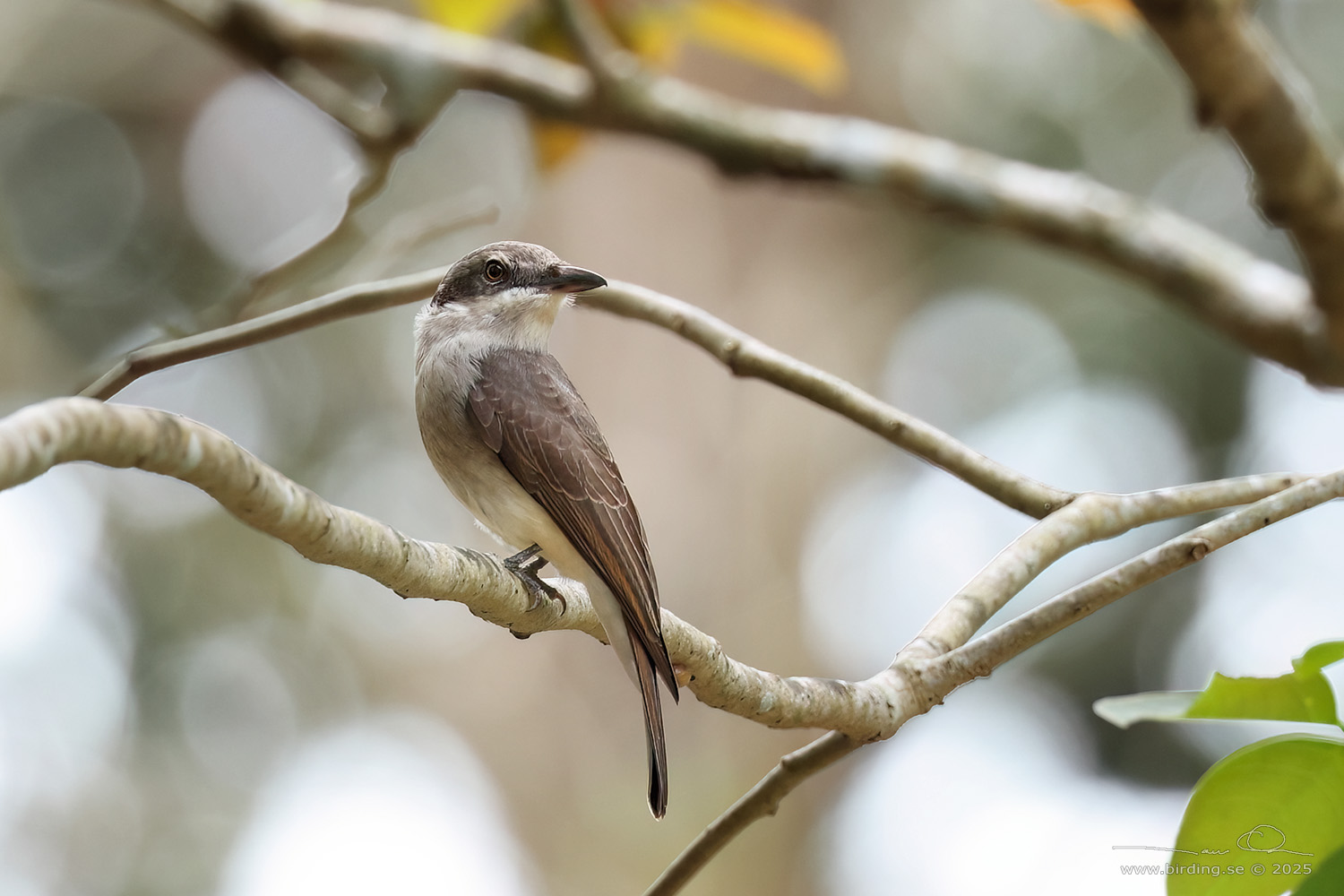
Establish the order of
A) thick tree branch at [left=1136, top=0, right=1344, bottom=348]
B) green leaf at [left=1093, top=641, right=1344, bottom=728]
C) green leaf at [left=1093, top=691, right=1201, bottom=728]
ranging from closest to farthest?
green leaf at [left=1093, top=641, right=1344, bottom=728] → green leaf at [left=1093, top=691, right=1201, bottom=728] → thick tree branch at [left=1136, top=0, right=1344, bottom=348]

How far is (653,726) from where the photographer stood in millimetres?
2879

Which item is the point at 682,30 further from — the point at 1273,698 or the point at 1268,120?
the point at 1273,698

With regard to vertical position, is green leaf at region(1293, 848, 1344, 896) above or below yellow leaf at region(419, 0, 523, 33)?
below

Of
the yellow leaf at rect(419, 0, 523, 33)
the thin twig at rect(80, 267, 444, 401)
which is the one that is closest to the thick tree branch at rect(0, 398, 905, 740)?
the thin twig at rect(80, 267, 444, 401)

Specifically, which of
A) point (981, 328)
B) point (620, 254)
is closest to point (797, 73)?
point (620, 254)

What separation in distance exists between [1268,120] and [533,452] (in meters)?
2.65

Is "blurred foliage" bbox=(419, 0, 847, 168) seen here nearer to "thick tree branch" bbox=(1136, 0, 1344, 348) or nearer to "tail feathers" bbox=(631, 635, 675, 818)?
"thick tree branch" bbox=(1136, 0, 1344, 348)

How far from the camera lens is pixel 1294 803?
5.29ft

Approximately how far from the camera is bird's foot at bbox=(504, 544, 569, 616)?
Result: 266 cm

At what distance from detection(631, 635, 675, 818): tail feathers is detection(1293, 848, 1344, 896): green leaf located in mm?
1730

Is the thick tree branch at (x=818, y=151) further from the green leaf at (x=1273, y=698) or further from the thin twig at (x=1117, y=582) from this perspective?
the green leaf at (x=1273, y=698)

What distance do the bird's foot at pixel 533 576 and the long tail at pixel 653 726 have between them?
23cm

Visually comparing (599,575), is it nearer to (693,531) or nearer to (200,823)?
(693,531)

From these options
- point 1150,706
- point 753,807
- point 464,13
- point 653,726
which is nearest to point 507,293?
point 464,13
